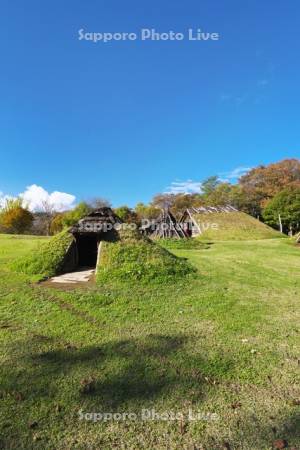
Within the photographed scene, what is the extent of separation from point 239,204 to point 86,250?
43.2 meters

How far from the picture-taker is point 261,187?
53812 mm

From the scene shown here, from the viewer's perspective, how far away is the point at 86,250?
526 inches

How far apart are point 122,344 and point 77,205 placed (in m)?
53.4

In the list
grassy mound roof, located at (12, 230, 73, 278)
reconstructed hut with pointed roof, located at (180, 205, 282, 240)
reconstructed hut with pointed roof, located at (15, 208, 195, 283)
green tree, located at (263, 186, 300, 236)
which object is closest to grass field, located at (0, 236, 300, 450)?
reconstructed hut with pointed roof, located at (15, 208, 195, 283)

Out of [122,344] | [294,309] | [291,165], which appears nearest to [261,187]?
[291,165]

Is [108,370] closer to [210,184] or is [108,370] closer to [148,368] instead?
[148,368]

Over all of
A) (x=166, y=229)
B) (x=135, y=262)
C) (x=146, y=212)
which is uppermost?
(x=146, y=212)

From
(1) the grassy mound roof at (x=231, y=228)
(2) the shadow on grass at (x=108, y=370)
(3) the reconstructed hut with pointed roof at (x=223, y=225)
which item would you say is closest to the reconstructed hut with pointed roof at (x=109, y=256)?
(2) the shadow on grass at (x=108, y=370)

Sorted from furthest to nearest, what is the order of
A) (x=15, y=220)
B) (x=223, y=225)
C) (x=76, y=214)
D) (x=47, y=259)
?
(x=76, y=214) < (x=15, y=220) < (x=223, y=225) < (x=47, y=259)

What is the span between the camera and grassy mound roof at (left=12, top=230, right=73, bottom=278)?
33.9 feet

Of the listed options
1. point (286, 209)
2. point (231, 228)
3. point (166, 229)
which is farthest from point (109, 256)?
point (286, 209)

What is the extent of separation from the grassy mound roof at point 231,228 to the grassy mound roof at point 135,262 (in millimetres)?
21591

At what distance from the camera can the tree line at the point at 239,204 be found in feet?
133

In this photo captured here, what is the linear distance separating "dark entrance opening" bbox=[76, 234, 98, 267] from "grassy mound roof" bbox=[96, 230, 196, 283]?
8.70 feet
